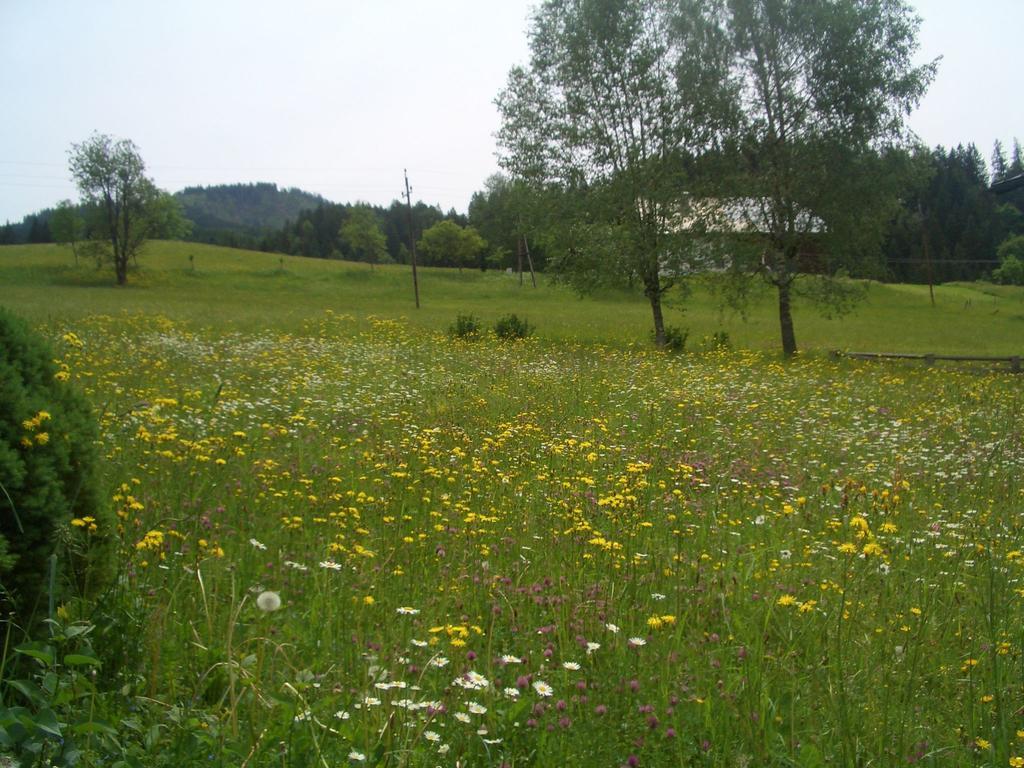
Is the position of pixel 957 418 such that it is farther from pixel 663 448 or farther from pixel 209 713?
pixel 209 713

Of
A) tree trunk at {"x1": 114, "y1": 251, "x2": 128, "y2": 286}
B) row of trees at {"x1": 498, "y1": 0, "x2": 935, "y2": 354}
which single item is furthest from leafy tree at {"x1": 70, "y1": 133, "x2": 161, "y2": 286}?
row of trees at {"x1": 498, "y1": 0, "x2": 935, "y2": 354}

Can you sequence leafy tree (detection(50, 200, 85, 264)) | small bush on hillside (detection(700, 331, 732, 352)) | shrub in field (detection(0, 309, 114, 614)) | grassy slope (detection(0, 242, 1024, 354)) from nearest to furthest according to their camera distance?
shrub in field (detection(0, 309, 114, 614))
small bush on hillside (detection(700, 331, 732, 352))
grassy slope (detection(0, 242, 1024, 354))
leafy tree (detection(50, 200, 85, 264))

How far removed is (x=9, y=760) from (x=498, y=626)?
2.29m

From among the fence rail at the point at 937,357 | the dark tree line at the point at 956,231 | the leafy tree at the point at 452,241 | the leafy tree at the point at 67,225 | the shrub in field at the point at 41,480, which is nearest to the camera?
the shrub in field at the point at 41,480

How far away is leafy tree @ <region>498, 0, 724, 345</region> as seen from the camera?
25.9 m

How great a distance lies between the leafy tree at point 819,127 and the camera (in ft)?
76.0

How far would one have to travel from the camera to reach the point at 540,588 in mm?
4137

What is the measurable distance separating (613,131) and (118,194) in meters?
53.0

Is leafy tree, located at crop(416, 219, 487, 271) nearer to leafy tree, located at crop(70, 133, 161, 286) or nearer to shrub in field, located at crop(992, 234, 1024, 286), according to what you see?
leafy tree, located at crop(70, 133, 161, 286)

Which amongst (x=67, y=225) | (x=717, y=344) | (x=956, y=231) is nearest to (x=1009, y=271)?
(x=956, y=231)

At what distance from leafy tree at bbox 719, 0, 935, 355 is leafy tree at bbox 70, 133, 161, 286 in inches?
2191

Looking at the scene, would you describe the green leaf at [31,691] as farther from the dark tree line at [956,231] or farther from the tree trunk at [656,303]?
the dark tree line at [956,231]

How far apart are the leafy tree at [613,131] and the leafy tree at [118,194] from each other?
48.4 m

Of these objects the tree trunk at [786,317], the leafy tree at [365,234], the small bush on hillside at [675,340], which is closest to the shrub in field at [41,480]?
the small bush on hillside at [675,340]
